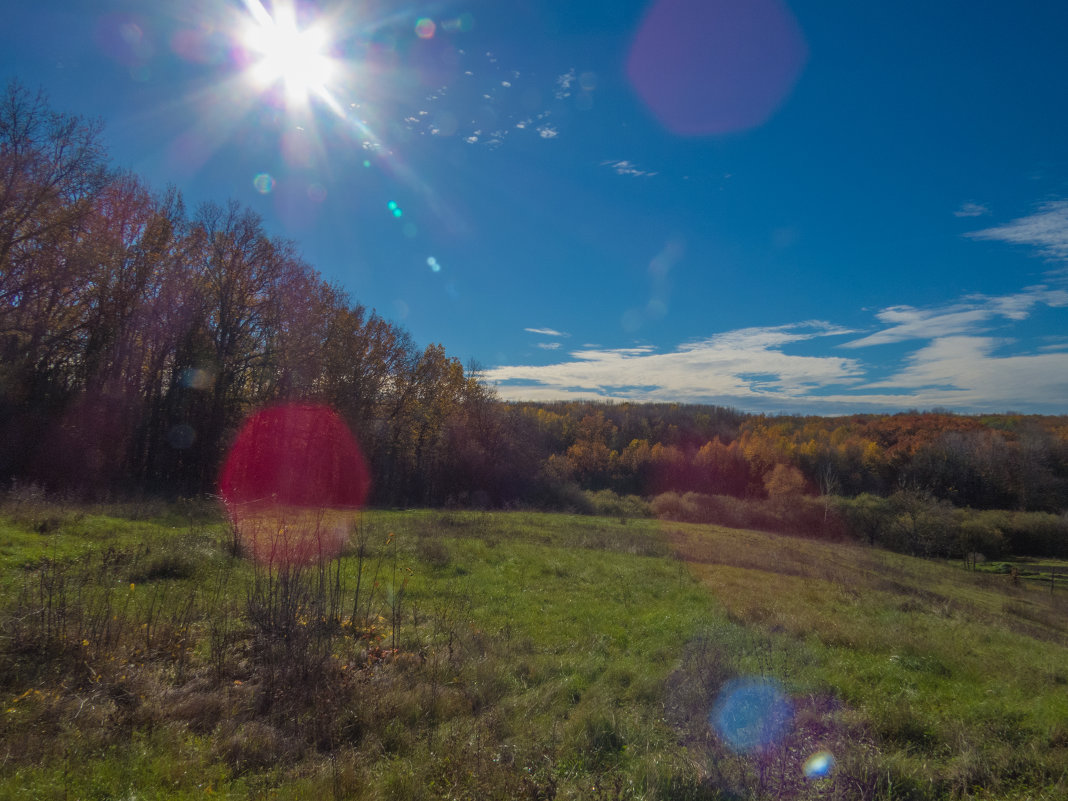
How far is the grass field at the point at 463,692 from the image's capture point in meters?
4.70

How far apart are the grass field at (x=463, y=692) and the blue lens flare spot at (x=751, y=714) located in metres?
0.04

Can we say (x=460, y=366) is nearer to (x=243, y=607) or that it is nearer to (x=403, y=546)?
(x=403, y=546)

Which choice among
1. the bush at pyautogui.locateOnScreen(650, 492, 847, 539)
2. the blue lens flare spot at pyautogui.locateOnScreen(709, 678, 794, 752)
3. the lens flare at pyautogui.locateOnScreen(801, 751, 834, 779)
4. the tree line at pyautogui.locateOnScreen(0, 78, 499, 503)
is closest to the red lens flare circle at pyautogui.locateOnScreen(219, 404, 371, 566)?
the tree line at pyautogui.locateOnScreen(0, 78, 499, 503)

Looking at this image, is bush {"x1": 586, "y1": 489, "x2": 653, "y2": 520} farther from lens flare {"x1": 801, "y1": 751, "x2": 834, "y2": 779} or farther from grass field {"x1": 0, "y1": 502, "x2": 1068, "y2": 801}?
lens flare {"x1": 801, "y1": 751, "x2": 834, "y2": 779}

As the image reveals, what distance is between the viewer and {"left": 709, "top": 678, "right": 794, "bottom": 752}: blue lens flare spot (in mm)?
5918

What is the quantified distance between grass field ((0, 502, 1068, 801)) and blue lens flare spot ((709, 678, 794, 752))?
37 mm

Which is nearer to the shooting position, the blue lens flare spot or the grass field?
the grass field

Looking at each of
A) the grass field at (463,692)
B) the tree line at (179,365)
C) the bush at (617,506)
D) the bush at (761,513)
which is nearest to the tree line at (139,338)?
the tree line at (179,365)

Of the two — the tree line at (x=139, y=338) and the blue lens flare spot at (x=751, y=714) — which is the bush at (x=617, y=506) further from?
the blue lens flare spot at (x=751, y=714)

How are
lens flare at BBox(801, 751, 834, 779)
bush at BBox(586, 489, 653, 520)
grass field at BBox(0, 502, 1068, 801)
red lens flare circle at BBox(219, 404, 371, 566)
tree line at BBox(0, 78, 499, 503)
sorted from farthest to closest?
1. bush at BBox(586, 489, 653, 520)
2. red lens flare circle at BBox(219, 404, 371, 566)
3. tree line at BBox(0, 78, 499, 503)
4. lens flare at BBox(801, 751, 834, 779)
5. grass field at BBox(0, 502, 1068, 801)

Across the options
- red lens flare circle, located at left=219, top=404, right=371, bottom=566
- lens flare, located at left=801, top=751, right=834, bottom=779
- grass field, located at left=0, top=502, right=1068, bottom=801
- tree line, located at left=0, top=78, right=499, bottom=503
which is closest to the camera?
grass field, located at left=0, top=502, right=1068, bottom=801

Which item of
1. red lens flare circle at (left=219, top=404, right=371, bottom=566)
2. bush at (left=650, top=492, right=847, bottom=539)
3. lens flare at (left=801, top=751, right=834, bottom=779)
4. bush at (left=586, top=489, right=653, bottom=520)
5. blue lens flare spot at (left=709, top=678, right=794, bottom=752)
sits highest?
red lens flare circle at (left=219, top=404, right=371, bottom=566)

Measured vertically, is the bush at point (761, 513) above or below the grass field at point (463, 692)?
below

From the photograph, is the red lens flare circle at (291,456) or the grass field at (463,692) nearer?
the grass field at (463,692)
